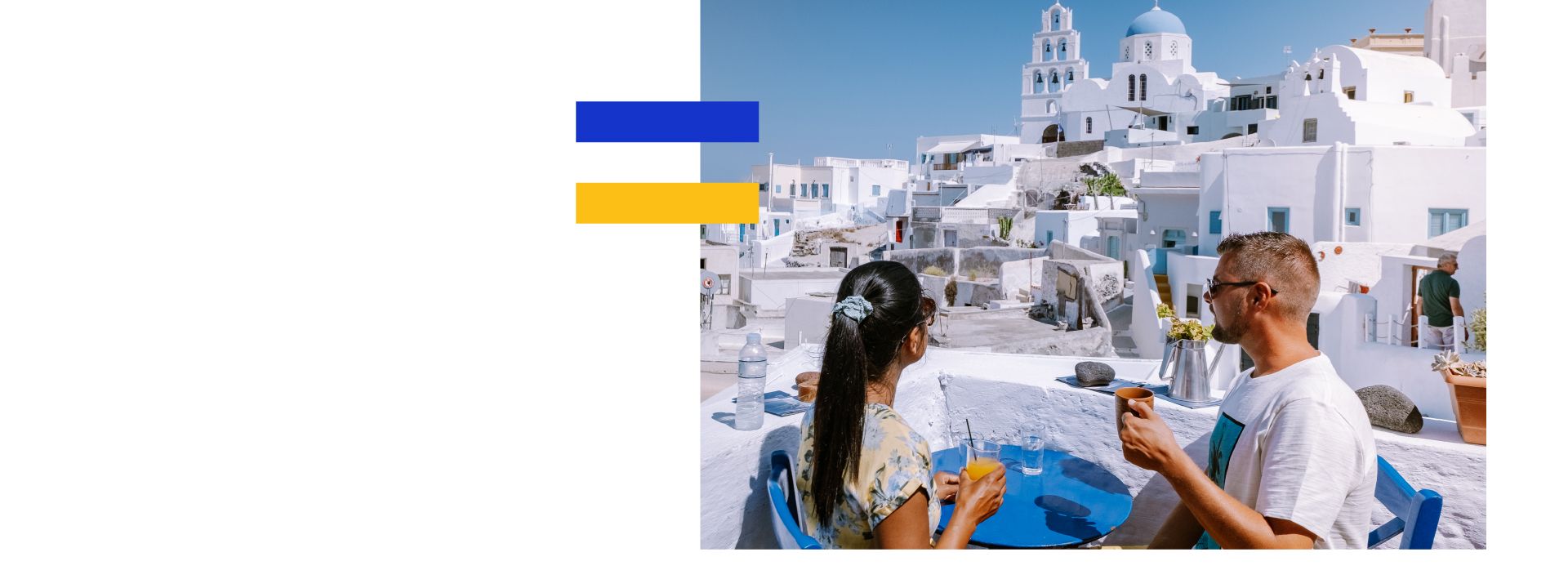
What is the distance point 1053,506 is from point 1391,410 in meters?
0.97

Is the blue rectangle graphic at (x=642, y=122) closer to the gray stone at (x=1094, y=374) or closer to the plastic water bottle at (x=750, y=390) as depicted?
the plastic water bottle at (x=750, y=390)

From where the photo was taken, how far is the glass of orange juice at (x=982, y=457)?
2.07 m

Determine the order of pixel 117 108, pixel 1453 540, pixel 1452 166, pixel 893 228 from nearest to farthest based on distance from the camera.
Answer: pixel 117 108 → pixel 1453 540 → pixel 1452 166 → pixel 893 228

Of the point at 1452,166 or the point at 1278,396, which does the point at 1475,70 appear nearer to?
the point at 1452,166

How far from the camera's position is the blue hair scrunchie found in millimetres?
1764

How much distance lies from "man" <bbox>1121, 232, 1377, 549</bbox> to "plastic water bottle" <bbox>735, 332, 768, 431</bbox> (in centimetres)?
92

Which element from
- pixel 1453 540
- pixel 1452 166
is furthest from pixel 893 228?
pixel 1453 540

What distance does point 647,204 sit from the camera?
2.43 m

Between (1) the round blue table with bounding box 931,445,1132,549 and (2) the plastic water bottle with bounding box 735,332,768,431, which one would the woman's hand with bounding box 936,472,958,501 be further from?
(2) the plastic water bottle with bounding box 735,332,768,431

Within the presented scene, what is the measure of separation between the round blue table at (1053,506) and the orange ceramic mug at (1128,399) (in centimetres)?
37

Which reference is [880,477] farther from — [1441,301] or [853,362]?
[1441,301]

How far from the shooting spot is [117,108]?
2.34m

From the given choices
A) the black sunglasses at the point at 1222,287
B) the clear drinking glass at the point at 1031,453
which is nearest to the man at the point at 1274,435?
the black sunglasses at the point at 1222,287

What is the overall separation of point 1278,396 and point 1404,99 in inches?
637
